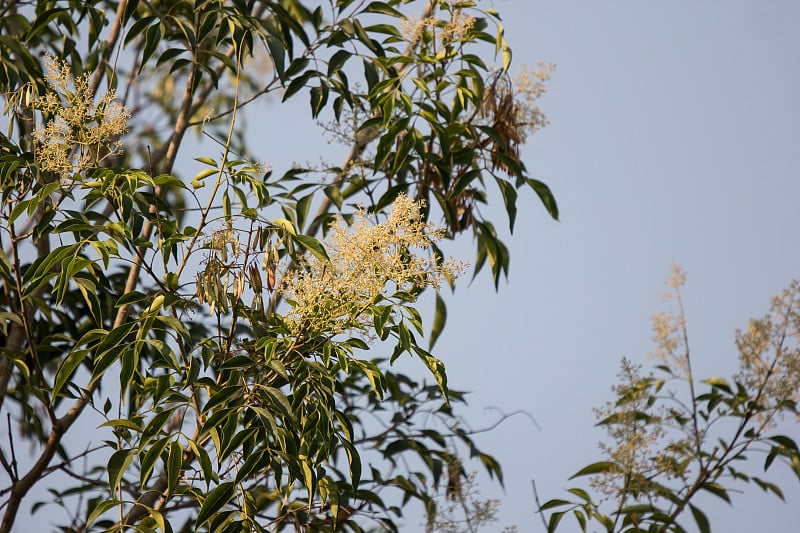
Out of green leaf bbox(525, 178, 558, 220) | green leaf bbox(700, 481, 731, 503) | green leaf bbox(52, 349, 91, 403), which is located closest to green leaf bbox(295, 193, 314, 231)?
green leaf bbox(525, 178, 558, 220)

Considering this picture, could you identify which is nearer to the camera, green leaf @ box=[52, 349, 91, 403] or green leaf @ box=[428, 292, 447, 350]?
green leaf @ box=[52, 349, 91, 403]

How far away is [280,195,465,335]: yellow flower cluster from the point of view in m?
0.83

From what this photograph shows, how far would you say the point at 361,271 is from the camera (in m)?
0.84

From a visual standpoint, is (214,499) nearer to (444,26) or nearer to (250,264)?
(250,264)

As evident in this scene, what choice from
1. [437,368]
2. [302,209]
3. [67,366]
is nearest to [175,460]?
Answer: [67,366]

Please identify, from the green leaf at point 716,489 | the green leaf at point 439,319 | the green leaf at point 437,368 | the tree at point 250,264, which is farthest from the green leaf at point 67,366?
the green leaf at point 716,489

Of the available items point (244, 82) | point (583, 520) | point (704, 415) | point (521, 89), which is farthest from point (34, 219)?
point (704, 415)

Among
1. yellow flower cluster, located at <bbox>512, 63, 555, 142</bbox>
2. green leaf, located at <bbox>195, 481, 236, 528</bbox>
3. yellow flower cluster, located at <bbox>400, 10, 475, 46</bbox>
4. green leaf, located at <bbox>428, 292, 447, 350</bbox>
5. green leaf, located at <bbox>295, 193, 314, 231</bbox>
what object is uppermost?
yellow flower cluster, located at <bbox>400, 10, 475, 46</bbox>

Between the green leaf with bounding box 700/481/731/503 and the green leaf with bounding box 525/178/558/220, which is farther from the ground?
the green leaf with bounding box 525/178/558/220

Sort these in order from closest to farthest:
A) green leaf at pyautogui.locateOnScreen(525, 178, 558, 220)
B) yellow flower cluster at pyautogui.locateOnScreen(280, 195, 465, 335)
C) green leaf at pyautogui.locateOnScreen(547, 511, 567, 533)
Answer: yellow flower cluster at pyautogui.locateOnScreen(280, 195, 465, 335) → green leaf at pyautogui.locateOnScreen(547, 511, 567, 533) → green leaf at pyautogui.locateOnScreen(525, 178, 558, 220)

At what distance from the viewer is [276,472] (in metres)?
0.84

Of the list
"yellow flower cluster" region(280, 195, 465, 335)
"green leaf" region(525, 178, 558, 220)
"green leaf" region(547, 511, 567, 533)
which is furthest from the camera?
"green leaf" region(525, 178, 558, 220)

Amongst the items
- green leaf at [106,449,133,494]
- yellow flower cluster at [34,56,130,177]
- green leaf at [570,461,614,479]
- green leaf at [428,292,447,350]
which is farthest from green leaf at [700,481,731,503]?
yellow flower cluster at [34,56,130,177]

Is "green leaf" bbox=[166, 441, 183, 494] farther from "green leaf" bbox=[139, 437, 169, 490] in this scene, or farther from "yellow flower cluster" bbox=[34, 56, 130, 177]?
"yellow flower cluster" bbox=[34, 56, 130, 177]
